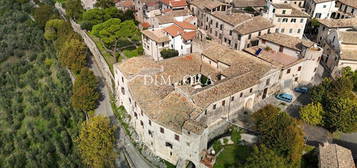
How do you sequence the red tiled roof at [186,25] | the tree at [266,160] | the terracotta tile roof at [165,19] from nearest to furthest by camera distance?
the tree at [266,160], the red tiled roof at [186,25], the terracotta tile roof at [165,19]

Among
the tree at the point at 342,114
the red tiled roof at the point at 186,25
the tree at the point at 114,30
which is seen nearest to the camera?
the tree at the point at 342,114

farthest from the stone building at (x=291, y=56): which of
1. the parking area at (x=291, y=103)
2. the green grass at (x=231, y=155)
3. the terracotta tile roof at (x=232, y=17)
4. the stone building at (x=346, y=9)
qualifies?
the stone building at (x=346, y=9)

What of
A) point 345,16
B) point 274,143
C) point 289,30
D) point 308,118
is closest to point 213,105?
point 274,143

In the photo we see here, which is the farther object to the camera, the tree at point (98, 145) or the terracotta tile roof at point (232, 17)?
the terracotta tile roof at point (232, 17)

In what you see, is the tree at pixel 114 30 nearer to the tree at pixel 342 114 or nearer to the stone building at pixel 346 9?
the tree at pixel 342 114

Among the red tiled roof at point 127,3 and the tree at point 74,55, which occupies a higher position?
the red tiled roof at point 127,3

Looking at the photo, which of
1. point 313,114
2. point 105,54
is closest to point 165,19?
point 105,54
